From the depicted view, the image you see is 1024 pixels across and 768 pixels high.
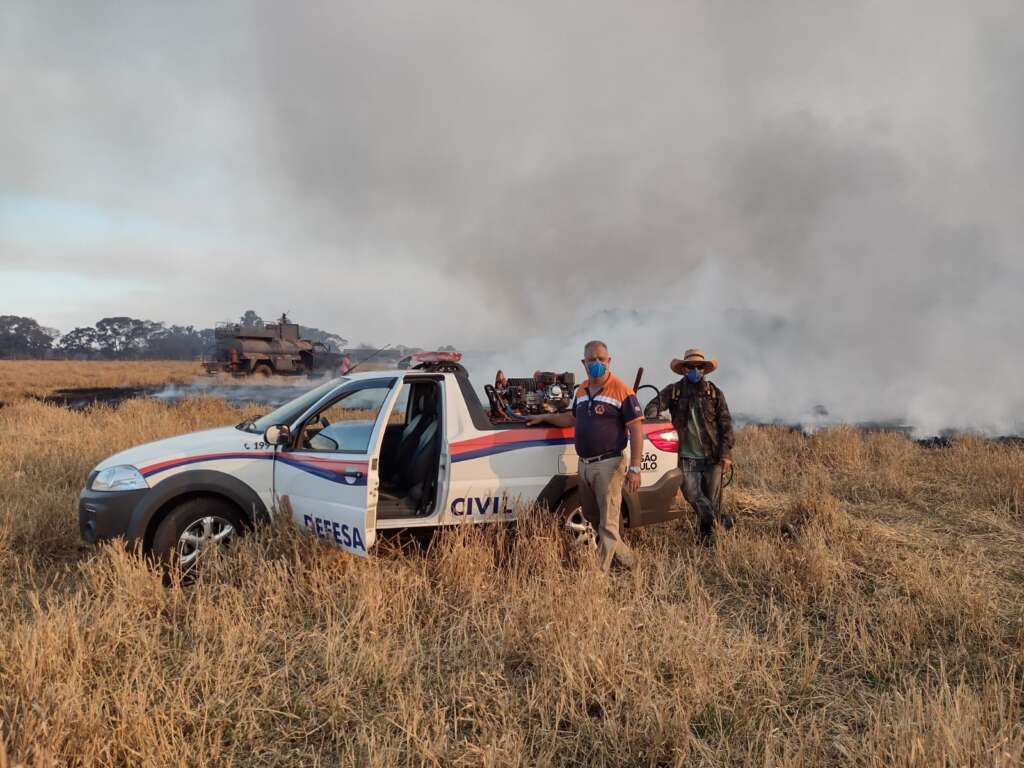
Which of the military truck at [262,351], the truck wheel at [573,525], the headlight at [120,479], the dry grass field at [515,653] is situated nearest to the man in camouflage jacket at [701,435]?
the dry grass field at [515,653]

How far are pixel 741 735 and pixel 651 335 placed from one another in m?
27.3

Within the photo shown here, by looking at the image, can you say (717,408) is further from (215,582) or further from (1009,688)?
(215,582)

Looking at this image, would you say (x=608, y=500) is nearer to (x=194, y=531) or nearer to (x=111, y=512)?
(x=194, y=531)

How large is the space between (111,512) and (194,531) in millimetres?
566

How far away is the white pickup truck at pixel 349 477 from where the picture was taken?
457cm

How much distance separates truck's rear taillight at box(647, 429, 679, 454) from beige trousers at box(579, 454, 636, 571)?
1.94ft

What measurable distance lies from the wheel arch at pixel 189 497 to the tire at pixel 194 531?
49 mm

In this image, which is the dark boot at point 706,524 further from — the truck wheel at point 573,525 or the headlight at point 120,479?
the headlight at point 120,479

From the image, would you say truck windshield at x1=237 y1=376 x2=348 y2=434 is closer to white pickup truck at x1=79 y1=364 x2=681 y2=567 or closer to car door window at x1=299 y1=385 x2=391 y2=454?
white pickup truck at x1=79 y1=364 x2=681 y2=567

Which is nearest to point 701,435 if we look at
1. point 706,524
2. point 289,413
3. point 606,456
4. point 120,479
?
point 706,524

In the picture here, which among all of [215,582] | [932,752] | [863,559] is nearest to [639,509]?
[863,559]

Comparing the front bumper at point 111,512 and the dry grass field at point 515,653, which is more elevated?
the front bumper at point 111,512

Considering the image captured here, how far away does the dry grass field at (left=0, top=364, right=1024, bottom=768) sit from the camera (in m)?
2.82

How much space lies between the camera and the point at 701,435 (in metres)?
6.26
